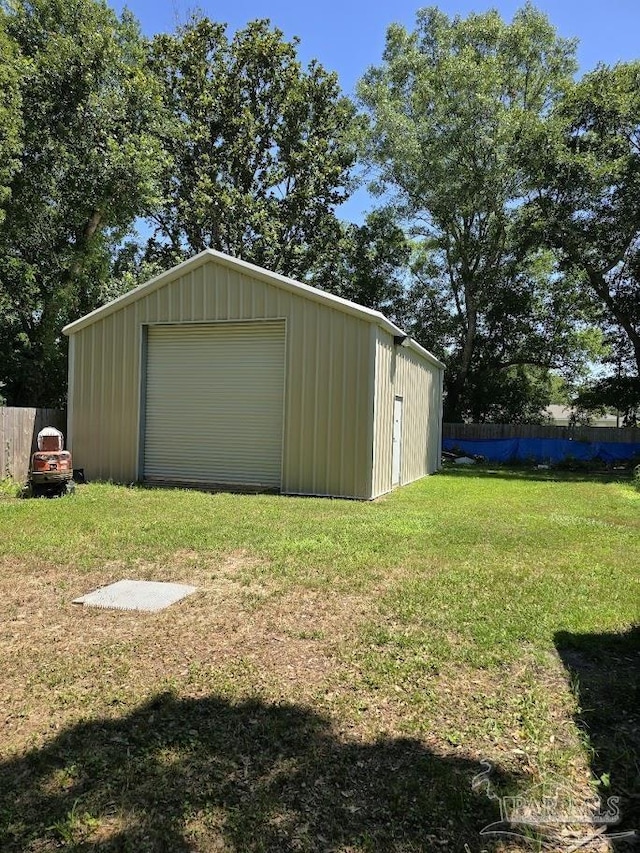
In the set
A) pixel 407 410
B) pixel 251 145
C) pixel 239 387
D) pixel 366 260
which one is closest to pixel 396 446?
pixel 407 410

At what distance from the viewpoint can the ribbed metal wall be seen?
1057cm

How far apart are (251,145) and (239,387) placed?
16.9 meters

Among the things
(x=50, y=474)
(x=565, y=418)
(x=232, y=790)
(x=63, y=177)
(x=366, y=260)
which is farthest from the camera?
(x=565, y=418)

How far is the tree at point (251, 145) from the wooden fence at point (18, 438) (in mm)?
13409

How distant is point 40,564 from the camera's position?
218 inches

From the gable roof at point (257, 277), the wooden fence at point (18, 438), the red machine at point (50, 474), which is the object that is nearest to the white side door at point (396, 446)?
the gable roof at point (257, 277)

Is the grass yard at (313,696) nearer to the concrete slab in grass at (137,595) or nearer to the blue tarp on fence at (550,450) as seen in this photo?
the concrete slab in grass at (137,595)

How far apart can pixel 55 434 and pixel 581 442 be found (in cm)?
1732

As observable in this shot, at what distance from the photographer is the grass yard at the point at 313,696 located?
2.19 metres

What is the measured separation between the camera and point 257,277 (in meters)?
11.0

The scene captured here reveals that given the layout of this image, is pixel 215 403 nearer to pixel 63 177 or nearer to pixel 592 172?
pixel 63 177

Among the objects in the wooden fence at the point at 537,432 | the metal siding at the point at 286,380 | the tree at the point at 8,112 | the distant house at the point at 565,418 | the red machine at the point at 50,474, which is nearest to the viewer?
the red machine at the point at 50,474

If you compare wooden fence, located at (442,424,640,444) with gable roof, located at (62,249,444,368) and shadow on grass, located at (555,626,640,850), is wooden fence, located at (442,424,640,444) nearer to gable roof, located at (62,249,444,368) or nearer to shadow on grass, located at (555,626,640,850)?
gable roof, located at (62,249,444,368)

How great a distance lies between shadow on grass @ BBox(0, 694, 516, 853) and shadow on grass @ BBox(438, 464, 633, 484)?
13387mm
